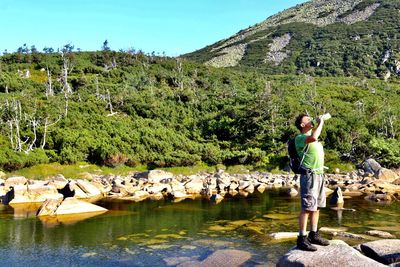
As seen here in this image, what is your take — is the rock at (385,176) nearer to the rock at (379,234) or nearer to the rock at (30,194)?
the rock at (379,234)

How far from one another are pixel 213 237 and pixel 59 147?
1386 inches

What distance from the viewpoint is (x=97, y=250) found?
17.6 meters

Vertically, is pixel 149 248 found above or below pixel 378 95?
below

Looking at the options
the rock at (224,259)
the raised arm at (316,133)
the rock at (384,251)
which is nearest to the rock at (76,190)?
the rock at (224,259)

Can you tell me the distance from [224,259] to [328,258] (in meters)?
4.60

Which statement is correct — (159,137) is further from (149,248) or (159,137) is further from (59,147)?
(149,248)

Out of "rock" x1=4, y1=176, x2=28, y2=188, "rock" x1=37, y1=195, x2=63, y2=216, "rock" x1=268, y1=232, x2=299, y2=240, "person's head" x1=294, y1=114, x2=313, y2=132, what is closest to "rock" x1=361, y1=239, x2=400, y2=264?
"person's head" x1=294, y1=114, x2=313, y2=132

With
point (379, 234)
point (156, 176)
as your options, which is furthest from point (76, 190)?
point (379, 234)

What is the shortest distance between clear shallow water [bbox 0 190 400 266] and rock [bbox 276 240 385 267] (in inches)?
131

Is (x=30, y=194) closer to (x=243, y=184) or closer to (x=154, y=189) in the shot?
(x=154, y=189)

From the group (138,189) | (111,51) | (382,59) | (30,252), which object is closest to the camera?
(30,252)

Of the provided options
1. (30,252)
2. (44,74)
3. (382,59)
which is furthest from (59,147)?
(382,59)

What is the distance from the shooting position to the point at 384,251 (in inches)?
506

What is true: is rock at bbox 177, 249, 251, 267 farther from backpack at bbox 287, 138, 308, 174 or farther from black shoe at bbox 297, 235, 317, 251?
backpack at bbox 287, 138, 308, 174
